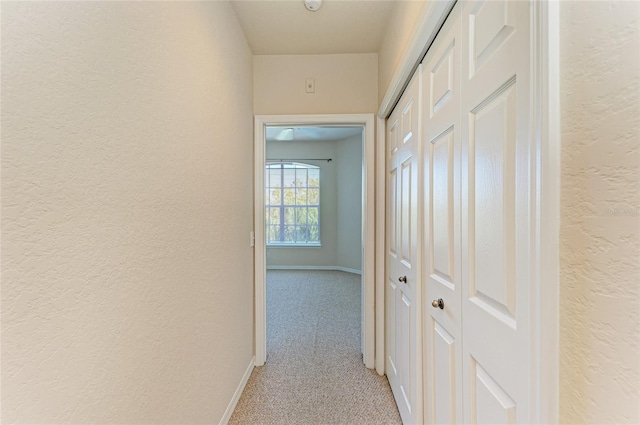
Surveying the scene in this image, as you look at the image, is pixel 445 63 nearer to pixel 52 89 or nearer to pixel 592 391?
pixel 592 391

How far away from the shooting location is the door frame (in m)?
0.50

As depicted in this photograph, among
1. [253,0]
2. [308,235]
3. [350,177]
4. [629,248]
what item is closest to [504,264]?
[629,248]

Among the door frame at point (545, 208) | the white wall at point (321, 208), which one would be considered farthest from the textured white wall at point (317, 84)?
the white wall at point (321, 208)

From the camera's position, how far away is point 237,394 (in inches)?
68.4

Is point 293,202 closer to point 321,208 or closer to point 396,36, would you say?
point 321,208

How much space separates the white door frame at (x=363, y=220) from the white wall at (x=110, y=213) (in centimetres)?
69

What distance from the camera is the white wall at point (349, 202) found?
17.0 feet

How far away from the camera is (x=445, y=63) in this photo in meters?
0.99

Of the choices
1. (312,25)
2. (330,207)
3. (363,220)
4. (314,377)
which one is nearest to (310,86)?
(312,25)

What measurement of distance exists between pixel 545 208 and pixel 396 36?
4.77ft

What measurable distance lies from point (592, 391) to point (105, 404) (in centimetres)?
108

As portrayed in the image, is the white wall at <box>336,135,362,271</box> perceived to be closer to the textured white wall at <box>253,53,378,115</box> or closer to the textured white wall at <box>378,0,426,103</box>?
the textured white wall at <box>253,53,378,115</box>

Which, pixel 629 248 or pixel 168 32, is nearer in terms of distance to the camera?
pixel 629 248

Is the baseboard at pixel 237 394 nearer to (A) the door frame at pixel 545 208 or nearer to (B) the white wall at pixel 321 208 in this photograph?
(A) the door frame at pixel 545 208
